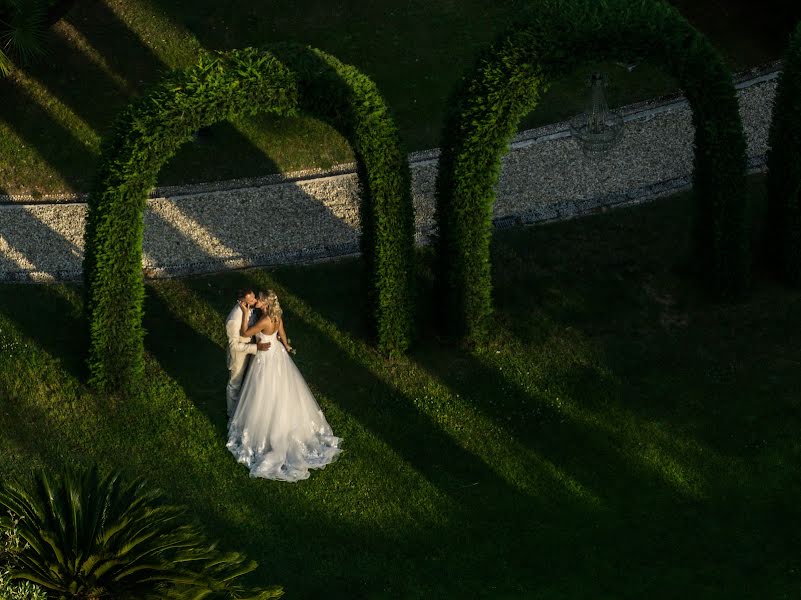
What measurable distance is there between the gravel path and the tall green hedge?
2.36 m

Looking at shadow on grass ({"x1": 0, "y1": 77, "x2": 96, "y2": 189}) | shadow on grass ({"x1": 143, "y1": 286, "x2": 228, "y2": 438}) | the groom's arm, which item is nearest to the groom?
the groom's arm

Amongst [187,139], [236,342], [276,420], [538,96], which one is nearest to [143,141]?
[187,139]

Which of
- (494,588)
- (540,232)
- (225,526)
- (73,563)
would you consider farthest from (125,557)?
(540,232)

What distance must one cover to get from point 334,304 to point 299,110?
10.5ft

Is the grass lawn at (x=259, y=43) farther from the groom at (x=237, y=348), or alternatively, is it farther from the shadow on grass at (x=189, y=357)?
the groom at (x=237, y=348)

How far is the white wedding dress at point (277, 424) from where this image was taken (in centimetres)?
2020

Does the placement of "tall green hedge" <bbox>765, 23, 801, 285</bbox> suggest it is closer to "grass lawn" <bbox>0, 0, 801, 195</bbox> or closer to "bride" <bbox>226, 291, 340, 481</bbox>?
"grass lawn" <bbox>0, 0, 801, 195</bbox>

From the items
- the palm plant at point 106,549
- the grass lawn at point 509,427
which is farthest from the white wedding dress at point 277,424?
the palm plant at point 106,549

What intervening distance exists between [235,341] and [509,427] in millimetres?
3736

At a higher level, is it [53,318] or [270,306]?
[270,306]

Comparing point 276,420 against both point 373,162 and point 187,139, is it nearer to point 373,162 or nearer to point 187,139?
point 373,162

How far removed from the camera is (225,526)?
19688mm

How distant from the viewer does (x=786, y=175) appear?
21.6m

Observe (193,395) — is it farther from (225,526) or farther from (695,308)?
(695,308)
